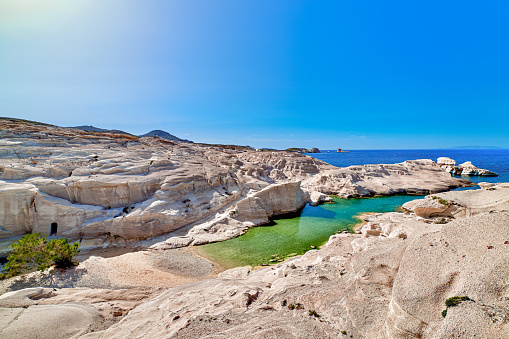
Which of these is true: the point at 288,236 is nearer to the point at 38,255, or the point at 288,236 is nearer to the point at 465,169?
the point at 38,255

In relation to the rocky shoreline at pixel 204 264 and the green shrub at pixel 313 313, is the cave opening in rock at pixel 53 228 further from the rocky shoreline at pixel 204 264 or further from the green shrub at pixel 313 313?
the green shrub at pixel 313 313

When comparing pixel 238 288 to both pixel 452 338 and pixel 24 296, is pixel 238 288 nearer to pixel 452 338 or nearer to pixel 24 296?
pixel 452 338

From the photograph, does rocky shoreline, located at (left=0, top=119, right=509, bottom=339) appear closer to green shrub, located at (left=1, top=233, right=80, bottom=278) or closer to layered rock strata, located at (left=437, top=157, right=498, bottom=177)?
green shrub, located at (left=1, top=233, right=80, bottom=278)

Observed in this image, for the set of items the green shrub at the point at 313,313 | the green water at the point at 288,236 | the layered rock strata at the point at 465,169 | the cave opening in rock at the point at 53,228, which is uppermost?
the layered rock strata at the point at 465,169

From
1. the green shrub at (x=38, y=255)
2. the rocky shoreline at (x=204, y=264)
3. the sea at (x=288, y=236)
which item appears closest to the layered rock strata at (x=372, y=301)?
the rocky shoreline at (x=204, y=264)

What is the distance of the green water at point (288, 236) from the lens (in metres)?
16.9

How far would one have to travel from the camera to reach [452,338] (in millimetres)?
5016

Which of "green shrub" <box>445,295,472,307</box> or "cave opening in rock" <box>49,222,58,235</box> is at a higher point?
"green shrub" <box>445,295,472,307</box>

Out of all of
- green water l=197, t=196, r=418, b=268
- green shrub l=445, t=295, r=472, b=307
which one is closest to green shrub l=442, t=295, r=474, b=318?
green shrub l=445, t=295, r=472, b=307

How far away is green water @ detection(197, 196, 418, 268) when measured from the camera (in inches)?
664

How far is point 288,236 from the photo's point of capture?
20.7m

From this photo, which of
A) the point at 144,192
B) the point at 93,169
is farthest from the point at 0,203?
the point at 144,192

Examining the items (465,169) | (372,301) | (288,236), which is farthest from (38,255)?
(465,169)

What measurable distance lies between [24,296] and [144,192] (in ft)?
45.4
